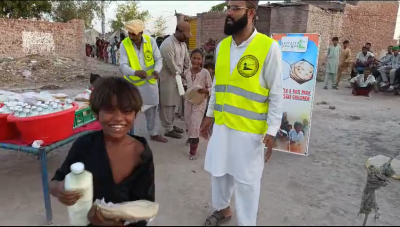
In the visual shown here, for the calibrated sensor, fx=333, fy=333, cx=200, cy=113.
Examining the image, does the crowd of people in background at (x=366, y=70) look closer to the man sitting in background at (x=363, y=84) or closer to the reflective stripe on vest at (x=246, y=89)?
the man sitting in background at (x=363, y=84)

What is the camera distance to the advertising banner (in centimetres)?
416

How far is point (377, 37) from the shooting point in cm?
1798

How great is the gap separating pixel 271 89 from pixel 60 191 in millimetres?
1440

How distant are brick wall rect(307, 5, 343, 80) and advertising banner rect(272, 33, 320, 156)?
9416mm

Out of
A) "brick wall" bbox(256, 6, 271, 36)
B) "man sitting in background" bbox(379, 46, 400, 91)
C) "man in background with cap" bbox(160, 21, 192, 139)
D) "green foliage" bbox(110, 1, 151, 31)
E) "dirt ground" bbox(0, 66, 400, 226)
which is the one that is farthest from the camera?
"green foliage" bbox(110, 1, 151, 31)

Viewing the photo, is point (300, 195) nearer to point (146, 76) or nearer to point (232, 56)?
point (232, 56)

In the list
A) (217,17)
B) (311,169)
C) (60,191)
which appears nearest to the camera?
(60,191)

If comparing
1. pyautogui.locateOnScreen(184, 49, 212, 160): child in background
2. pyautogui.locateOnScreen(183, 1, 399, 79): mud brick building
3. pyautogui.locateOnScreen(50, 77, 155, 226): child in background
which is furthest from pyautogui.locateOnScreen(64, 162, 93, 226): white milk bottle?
pyautogui.locateOnScreen(183, 1, 399, 79): mud brick building

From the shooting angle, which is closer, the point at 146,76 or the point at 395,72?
the point at 146,76

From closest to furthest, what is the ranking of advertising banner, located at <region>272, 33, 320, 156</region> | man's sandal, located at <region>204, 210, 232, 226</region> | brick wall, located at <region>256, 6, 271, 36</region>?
man's sandal, located at <region>204, 210, 232, 226</region>, advertising banner, located at <region>272, 33, 320, 156</region>, brick wall, located at <region>256, 6, 271, 36</region>

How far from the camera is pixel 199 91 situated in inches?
166

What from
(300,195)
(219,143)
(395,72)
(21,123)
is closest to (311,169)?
(300,195)

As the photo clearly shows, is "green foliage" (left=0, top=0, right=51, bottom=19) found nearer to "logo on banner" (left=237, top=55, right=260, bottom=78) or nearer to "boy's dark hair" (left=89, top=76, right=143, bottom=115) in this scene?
"logo on banner" (left=237, top=55, right=260, bottom=78)

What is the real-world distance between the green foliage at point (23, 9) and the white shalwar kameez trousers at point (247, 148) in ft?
66.1
